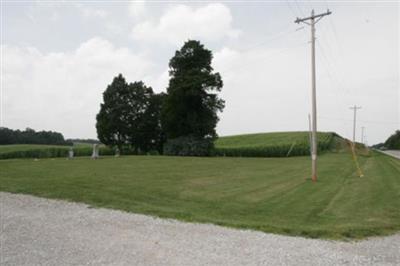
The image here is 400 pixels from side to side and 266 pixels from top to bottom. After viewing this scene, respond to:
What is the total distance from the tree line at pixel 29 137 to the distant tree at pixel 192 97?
4743 cm

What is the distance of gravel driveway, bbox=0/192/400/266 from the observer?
5.00m

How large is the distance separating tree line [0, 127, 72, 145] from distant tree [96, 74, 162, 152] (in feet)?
125

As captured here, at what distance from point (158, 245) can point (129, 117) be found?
41.5 meters

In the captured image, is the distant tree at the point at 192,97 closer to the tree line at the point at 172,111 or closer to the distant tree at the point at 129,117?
the tree line at the point at 172,111

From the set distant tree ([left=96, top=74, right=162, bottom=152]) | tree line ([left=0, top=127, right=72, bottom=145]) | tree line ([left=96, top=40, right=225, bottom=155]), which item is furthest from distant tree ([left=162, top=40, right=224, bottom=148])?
tree line ([left=0, top=127, right=72, bottom=145])

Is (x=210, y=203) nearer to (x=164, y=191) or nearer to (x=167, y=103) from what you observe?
(x=164, y=191)

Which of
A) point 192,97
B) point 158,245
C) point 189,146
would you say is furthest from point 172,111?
point 158,245

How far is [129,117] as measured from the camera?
46125 mm

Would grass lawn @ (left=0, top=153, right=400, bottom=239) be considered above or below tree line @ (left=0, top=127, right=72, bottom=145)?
below

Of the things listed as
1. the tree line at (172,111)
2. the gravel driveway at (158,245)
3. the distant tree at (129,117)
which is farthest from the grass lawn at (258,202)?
the distant tree at (129,117)

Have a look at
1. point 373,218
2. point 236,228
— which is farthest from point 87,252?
point 373,218

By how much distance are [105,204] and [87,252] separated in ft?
12.8

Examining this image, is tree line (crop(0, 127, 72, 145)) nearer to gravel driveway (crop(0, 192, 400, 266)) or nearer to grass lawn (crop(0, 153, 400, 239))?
grass lawn (crop(0, 153, 400, 239))

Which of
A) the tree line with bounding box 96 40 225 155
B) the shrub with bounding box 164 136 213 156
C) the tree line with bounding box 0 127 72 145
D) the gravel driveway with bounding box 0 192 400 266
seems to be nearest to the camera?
the gravel driveway with bounding box 0 192 400 266
